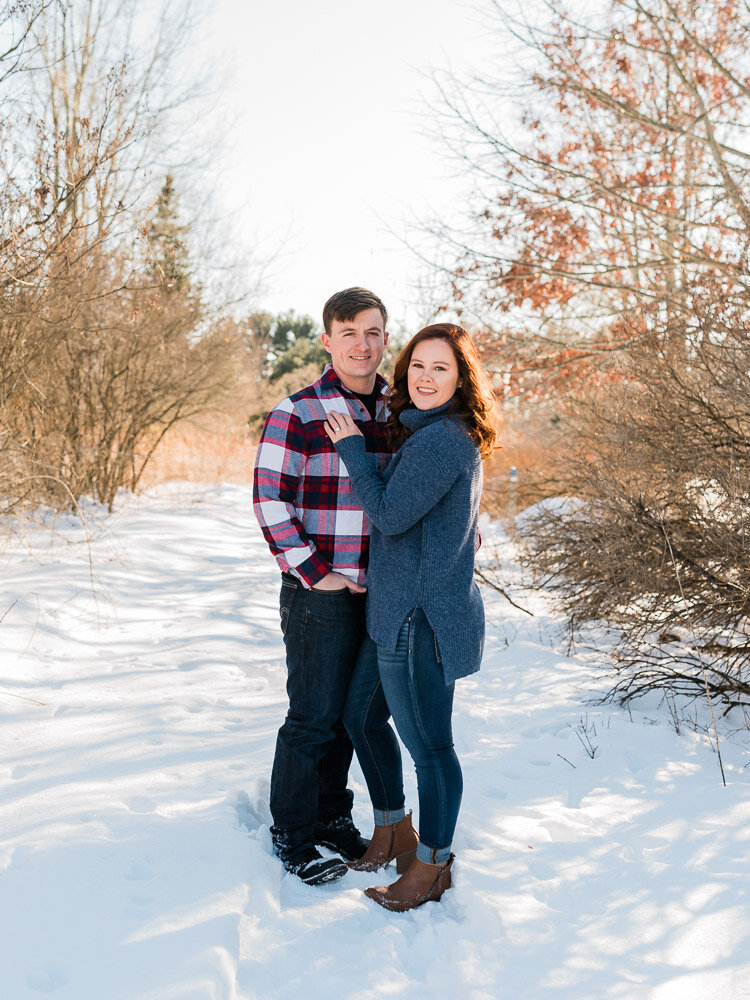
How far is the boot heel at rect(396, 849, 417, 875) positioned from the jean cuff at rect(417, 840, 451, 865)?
0.19 meters

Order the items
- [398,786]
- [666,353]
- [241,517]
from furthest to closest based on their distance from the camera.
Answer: [241,517]
[666,353]
[398,786]

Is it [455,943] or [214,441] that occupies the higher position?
[214,441]

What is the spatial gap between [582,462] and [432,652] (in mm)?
3355

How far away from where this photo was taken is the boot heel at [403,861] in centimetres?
262

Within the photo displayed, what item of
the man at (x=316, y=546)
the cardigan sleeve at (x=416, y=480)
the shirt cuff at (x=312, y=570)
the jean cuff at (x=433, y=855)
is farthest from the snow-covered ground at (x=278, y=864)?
the cardigan sleeve at (x=416, y=480)

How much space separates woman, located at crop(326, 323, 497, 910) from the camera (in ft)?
7.41

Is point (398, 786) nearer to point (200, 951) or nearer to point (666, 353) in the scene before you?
point (200, 951)

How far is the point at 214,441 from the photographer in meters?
17.4

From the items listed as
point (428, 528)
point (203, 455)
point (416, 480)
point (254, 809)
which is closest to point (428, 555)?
point (428, 528)

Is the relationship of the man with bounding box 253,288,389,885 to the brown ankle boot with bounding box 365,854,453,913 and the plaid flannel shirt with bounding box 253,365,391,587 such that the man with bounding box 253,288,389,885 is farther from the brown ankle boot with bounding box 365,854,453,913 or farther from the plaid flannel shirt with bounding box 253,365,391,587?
the brown ankle boot with bounding box 365,854,453,913

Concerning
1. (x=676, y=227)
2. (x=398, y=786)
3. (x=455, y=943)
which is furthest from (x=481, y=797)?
(x=676, y=227)

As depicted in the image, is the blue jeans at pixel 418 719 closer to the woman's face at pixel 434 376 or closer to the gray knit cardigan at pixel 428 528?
the gray knit cardigan at pixel 428 528

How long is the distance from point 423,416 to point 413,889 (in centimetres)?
147

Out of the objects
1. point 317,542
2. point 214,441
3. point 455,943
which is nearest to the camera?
point 455,943
